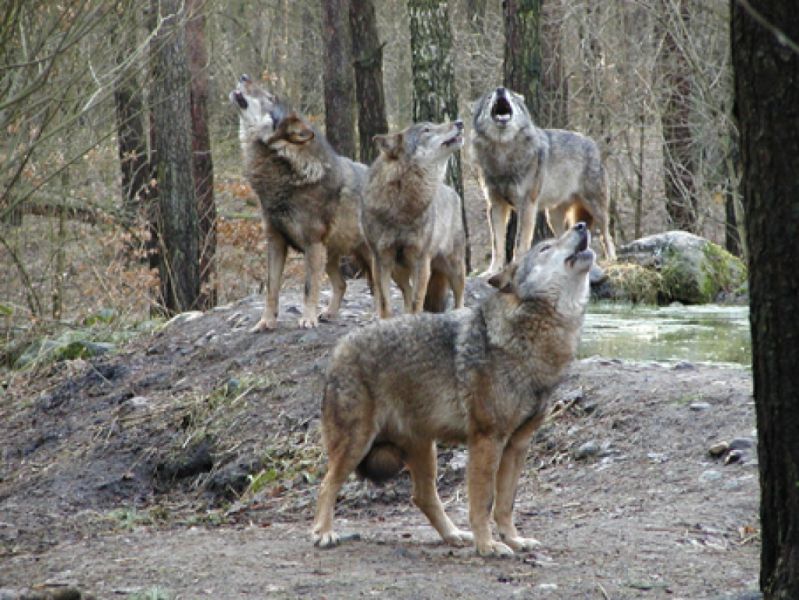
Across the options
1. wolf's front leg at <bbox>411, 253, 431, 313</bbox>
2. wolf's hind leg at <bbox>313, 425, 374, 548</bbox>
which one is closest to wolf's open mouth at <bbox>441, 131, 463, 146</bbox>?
wolf's front leg at <bbox>411, 253, 431, 313</bbox>

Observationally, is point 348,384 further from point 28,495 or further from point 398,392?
point 28,495

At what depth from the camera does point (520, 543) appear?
21.3ft

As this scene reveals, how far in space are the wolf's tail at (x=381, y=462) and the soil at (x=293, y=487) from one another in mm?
387

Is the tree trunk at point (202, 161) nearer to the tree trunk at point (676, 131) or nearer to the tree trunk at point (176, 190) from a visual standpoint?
the tree trunk at point (176, 190)

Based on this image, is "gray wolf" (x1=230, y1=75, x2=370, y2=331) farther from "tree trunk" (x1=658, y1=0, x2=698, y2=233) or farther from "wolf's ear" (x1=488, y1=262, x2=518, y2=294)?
"tree trunk" (x1=658, y1=0, x2=698, y2=233)

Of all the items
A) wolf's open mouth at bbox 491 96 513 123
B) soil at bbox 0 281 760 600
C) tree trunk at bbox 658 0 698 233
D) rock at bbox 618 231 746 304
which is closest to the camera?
soil at bbox 0 281 760 600

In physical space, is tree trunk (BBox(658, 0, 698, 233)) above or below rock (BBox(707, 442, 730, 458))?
above

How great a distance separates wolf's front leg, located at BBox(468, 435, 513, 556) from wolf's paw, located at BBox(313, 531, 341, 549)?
0.78m

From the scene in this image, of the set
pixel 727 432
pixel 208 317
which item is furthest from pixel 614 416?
pixel 208 317

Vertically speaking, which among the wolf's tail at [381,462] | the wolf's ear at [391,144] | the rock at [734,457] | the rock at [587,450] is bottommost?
the rock at [587,450]

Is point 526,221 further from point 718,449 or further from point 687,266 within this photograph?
point 718,449

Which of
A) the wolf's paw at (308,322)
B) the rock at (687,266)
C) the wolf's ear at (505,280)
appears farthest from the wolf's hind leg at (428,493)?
the rock at (687,266)

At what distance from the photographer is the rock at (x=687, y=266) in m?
15.7

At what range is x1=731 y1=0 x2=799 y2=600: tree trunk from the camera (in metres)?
4.32
